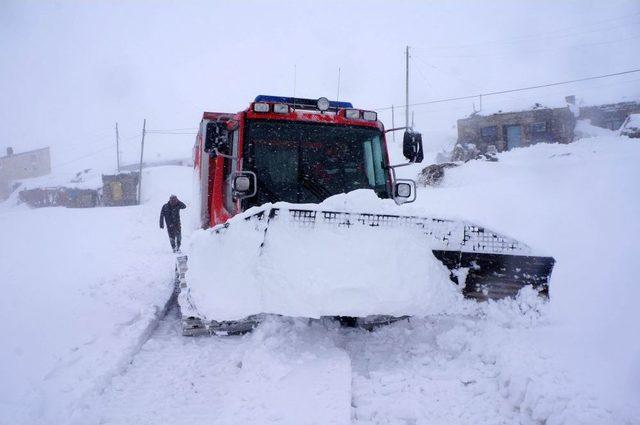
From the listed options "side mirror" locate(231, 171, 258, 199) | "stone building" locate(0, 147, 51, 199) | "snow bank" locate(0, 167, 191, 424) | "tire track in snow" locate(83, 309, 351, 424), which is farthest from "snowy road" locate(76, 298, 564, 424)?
"stone building" locate(0, 147, 51, 199)

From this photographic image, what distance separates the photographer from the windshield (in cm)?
450

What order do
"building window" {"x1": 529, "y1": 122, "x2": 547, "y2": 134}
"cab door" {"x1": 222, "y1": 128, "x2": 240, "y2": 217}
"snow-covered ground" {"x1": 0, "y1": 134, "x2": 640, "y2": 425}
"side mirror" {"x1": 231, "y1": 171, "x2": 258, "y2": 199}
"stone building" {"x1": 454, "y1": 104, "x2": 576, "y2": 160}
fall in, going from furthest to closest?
"building window" {"x1": 529, "y1": 122, "x2": 547, "y2": 134}
"stone building" {"x1": 454, "y1": 104, "x2": 576, "y2": 160}
"cab door" {"x1": 222, "y1": 128, "x2": 240, "y2": 217}
"side mirror" {"x1": 231, "y1": 171, "x2": 258, "y2": 199}
"snow-covered ground" {"x1": 0, "y1": 134, "x2": 640, "y2": 425}

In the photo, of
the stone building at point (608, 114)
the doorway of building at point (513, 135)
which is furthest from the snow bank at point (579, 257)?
the stone building at point (608, 114)

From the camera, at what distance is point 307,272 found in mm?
3479

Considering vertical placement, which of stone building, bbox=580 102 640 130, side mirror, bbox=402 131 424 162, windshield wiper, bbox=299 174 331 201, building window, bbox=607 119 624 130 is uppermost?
stone building, bbox=580 102 640 130

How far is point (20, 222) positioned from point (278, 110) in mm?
19721

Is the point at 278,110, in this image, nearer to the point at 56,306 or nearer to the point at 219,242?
the point at 219,242

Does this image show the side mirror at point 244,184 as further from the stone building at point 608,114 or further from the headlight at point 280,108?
the stone building at point 608,114

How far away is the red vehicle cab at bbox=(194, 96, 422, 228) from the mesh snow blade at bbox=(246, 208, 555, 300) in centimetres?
123

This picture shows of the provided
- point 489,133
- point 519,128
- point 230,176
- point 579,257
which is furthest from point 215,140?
point 519,128

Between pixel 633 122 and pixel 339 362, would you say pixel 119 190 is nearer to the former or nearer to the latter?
pixel 339 362

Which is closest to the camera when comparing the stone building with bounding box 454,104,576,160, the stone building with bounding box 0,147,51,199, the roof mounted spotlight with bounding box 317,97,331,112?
the roof mounted spotlight with bounding box 317,97,331,112

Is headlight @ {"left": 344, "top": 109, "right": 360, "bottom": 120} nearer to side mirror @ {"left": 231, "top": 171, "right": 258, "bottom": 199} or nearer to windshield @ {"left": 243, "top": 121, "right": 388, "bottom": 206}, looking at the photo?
windshield @ {"left": 243, "top": 121, "right": 388, "bottom": 206}

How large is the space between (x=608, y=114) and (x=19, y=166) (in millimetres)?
72799
